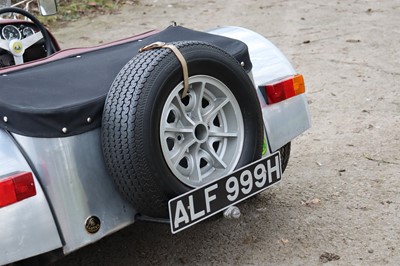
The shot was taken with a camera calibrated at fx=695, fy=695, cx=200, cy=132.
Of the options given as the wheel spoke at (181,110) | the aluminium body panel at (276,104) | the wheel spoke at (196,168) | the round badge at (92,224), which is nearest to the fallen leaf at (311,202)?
the aluminium body panel at (276,104)

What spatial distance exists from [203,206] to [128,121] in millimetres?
544

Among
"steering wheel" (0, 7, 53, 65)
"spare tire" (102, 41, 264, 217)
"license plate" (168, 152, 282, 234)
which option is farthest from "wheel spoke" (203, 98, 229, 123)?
"steering wheel" (0, 7, 53, 65)

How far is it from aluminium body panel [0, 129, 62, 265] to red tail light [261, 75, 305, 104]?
1.43 m

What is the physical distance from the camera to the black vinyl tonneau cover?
2.80 meters

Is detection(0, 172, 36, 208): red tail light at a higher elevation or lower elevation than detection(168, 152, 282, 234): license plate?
higher

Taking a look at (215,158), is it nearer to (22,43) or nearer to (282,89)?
(282,89)

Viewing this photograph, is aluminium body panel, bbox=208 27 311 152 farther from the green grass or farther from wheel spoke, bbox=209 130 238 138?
the green grass

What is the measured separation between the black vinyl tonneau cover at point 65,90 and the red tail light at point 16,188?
19 cm

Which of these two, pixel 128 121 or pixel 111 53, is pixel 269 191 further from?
pixel 128 121

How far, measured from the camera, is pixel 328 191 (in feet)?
14.1

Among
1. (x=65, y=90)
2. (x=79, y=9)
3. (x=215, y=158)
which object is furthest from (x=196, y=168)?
(x=79, y=9)

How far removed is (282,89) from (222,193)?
32.8 inches

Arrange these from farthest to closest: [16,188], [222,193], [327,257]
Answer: [327,257] < [222,193] < [16,188]

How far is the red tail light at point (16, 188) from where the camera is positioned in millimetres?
2652
